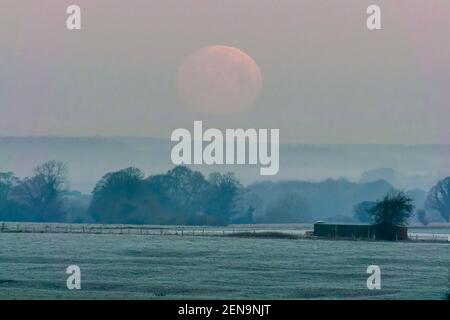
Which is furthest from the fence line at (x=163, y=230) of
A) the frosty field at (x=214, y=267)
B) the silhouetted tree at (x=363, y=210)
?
the silhouetted tree at (x=363, y=210)

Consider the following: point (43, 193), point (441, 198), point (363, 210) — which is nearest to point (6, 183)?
point (43, 193)

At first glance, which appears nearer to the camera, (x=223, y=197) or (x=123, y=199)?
(x=223, y=197)

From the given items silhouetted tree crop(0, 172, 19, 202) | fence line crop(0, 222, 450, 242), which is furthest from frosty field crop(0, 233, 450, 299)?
silhouetted tree crop(0, 172, 19, 202)

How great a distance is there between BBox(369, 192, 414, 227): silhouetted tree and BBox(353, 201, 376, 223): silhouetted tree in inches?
8.3

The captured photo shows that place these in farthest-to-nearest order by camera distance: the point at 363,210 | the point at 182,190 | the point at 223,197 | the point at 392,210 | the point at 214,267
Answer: the point at 363,210
the point at 392,210
the point at 223,197
the point at 182,190
the point at 214,267

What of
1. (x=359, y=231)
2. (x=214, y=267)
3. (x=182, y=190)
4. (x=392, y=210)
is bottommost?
(x=214, y=267)

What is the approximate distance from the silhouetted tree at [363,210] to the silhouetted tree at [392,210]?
0.69ft

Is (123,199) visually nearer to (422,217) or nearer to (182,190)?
(182,190)

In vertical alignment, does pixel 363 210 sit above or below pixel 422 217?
above

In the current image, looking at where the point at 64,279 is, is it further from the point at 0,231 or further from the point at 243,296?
the point at 0,231

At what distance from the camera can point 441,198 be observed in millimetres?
38750

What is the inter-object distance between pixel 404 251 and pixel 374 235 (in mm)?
3940

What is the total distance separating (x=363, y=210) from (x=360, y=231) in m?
2.45

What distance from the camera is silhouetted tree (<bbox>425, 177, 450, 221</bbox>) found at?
35316mm
